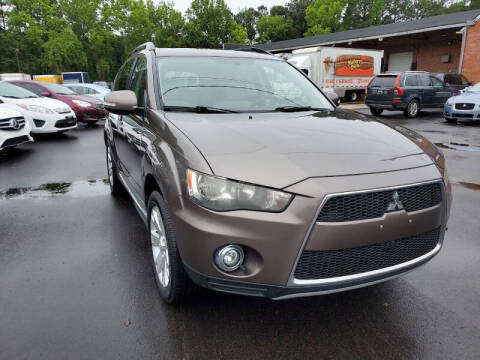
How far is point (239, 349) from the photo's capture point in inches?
85.9

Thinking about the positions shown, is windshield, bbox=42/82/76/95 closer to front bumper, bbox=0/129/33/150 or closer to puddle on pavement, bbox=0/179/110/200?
front bumper, bbox=0/129/33/150

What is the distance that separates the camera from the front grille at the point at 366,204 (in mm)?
1906

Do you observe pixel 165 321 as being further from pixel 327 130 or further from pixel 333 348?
pixel 327 130

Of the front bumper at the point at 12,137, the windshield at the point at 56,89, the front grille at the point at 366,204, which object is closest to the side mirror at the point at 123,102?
the front grille at the point at 366,204

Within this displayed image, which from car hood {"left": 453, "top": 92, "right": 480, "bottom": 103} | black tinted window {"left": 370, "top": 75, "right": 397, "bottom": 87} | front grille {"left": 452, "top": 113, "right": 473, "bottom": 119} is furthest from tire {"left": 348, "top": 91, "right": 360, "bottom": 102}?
front grille {"left": 452, "top": 113, "right": 473, "bottom": 119}

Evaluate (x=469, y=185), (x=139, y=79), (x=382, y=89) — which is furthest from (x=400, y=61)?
(x=139, y=79)

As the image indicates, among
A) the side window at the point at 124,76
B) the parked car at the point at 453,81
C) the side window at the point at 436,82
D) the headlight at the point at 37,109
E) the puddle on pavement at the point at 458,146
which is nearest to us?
the side window at the point at 124,76

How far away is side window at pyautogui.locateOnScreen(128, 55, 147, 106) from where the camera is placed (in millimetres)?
3276

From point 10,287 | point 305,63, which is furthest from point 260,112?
point 305,63

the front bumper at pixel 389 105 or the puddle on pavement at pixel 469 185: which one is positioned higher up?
the front bumper at pixel 389 105

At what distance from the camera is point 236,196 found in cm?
195

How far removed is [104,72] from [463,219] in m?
57.8

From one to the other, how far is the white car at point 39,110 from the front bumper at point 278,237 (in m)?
8.98

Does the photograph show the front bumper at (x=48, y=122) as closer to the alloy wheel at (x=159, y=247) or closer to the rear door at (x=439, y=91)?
the alloy wheel at (x=159, y=247)
